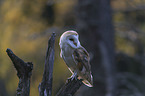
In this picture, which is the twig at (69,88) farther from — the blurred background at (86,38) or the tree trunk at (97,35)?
the tree trunk at (97,35)

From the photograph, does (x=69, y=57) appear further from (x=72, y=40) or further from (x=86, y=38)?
(x=86, y=38)

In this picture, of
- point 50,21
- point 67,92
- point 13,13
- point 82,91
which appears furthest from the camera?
point 50,21

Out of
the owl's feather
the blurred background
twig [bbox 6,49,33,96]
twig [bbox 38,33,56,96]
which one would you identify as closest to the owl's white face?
the owl's feather

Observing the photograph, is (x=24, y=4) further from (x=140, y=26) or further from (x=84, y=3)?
(x=140, y=26)

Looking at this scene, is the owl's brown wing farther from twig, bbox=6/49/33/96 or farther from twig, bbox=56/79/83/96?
twig, bbox=6/49/33/96

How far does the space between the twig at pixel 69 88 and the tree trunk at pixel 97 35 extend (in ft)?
14.3

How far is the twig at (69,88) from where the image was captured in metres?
2.82

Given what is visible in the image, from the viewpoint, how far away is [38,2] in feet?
29.3

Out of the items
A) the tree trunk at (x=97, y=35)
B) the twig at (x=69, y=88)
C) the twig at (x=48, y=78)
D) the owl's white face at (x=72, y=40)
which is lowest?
the twig at (x=69, y=88)

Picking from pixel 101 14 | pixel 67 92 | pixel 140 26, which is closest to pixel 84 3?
pixel 101 14

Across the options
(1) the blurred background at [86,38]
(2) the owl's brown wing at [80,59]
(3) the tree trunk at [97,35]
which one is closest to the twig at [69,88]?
(2) the owl's brown wing at [80,59]

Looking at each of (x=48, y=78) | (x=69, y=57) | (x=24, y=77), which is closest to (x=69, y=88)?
(x=48, y=78)

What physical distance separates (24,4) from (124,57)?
13.7ft

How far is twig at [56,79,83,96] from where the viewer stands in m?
2.82
